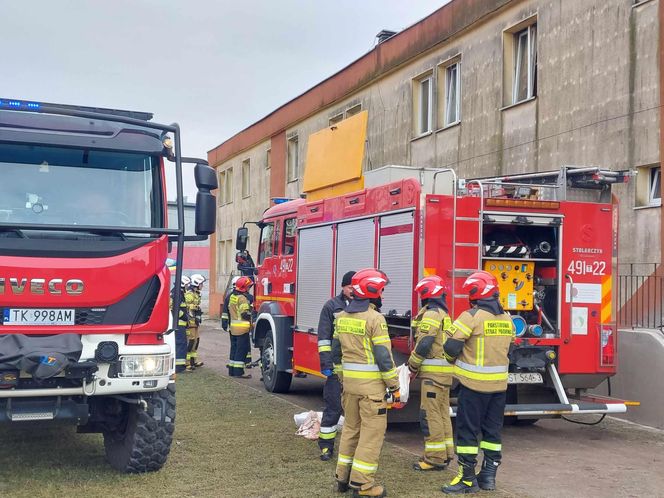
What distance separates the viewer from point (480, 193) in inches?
313

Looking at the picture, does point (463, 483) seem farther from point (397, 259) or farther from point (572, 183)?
point (572, 183)

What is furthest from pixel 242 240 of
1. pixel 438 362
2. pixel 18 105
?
pixel 18 105

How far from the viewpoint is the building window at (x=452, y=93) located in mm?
16344

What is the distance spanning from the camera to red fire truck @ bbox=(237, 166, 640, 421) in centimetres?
793

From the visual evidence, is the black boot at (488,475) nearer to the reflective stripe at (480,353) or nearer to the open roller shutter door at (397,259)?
the reflective stripe at (480,353)

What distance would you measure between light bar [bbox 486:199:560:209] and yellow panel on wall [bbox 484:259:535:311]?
2.14 feet

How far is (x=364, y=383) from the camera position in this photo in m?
6.11

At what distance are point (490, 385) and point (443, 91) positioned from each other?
453 inches

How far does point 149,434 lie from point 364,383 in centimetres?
186

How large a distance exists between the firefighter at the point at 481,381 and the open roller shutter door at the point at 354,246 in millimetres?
2518

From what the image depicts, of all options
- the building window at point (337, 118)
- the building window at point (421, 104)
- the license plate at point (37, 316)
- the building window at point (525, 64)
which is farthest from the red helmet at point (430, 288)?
the building window at point (337, 118)

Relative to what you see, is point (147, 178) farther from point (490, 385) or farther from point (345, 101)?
point (345, 101)

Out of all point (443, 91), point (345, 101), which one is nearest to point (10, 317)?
point (443, 91)

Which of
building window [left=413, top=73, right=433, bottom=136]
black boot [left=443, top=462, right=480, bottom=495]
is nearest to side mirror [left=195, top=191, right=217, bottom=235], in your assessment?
black boot [left=443, top=462, right=480, bottom=495]
